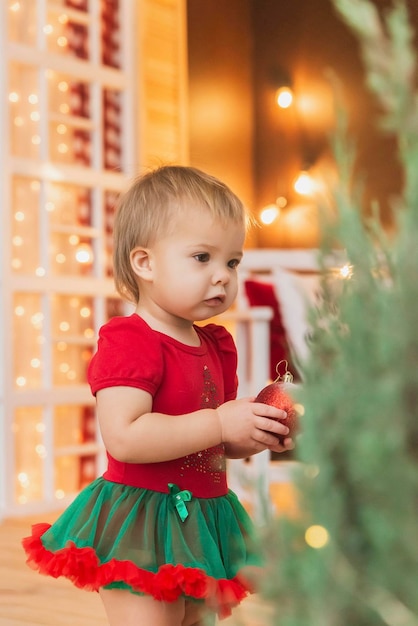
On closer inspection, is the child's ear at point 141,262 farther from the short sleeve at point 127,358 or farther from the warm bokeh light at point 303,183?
the warm bokeh light at point 303,183

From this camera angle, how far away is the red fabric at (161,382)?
1276mm

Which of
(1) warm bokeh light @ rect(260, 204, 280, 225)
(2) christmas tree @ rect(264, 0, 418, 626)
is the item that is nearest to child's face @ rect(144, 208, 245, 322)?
(2) christmas tree @ rect(264, 0, 418, 626)

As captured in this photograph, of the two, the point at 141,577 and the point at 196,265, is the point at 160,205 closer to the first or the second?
the point at 196,265

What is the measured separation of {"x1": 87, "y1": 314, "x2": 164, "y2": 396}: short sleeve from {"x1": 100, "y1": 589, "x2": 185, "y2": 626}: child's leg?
11.4 inches

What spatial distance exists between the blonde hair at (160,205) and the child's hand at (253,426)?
1.00 ft

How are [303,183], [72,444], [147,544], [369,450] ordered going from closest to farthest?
[369,450]
[147,544]
[72,444]
[303,183]

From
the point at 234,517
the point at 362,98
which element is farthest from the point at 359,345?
the point at 362,98

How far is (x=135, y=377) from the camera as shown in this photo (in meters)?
1.26

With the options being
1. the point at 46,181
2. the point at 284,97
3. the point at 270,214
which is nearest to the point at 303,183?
the point at 270,214

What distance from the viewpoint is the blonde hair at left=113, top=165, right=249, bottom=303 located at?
135cm

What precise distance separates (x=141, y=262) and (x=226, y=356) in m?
0.26

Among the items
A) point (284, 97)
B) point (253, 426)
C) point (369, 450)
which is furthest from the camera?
point (284, 97)

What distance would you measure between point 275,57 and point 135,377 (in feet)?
18.1

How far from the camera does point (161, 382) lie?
134 centimetres
